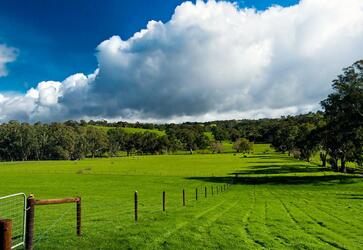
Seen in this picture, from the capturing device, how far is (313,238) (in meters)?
14.3

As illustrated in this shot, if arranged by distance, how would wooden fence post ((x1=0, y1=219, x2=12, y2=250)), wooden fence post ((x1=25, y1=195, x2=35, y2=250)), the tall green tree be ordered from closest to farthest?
wooden fence post ((x1=0, y1=219, x2=12, y2=250)) < wooden fence post ((x1=25, y1=195, x2=35, y2=250)) < the tall green tree

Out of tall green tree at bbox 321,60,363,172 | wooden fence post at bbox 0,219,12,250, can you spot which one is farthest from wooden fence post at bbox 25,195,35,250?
tall green tree at bbox 321,60,363,172

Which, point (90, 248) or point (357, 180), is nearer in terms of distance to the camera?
point (90, 248)

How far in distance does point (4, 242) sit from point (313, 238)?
38.5 feet

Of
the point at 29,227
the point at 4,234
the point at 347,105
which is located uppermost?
the point at 347,105

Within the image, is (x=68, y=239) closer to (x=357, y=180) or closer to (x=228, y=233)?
(x=228, y=233)

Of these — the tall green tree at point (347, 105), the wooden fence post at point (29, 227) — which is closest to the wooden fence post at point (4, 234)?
the wooden fence post at point (29, 227)

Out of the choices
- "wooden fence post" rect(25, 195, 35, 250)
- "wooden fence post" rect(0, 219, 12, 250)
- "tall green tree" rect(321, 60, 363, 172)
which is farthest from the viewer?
"tall green tree" rect(321, 60, 363, 172)

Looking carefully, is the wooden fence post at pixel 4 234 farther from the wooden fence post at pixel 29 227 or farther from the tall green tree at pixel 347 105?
the tall green tree at pixel 347 105

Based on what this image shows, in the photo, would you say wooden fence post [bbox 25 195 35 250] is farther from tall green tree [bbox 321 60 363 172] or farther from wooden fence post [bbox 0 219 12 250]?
tall green tree [bbox 321 60 363 172]

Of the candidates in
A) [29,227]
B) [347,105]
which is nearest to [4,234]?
[29,227]

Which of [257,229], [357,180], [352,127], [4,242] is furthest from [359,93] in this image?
[4,242]

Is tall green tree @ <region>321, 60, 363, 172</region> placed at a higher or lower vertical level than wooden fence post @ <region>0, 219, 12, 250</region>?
higher

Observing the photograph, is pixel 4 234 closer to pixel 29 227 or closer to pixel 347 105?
pixel 29 227
